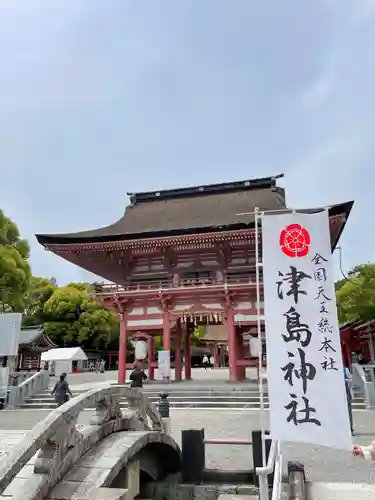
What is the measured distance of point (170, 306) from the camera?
64.1ft

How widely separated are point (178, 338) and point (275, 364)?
58.1ft

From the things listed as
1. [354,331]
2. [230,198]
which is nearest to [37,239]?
[230,198]

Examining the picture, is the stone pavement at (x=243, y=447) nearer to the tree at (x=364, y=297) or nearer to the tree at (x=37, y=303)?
the tree at (x=364, y=297)

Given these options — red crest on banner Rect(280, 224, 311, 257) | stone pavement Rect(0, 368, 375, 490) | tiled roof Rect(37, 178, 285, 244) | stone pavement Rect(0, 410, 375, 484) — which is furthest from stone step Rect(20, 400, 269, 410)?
red crest on banner Rect(280, 224, 311, 257)

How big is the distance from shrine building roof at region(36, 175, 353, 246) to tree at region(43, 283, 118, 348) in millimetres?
24628

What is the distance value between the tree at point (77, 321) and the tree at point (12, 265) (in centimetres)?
2114

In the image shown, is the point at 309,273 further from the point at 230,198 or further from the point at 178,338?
the point at 230,198

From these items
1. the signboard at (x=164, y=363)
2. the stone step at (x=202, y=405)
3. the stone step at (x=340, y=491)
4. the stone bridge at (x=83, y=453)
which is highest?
the signboard at (x=164, y=363)

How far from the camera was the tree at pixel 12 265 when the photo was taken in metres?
23.3

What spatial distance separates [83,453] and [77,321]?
45940mm

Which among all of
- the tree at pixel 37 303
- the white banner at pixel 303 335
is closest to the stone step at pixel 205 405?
the white banner at pixel 303 335

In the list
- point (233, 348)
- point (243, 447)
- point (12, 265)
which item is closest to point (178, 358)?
point (233, 348)

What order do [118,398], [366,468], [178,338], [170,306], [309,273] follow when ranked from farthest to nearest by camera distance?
[178,338], [170,306], [366,468], [118,398], [309,273]

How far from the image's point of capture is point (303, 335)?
4613 mm
